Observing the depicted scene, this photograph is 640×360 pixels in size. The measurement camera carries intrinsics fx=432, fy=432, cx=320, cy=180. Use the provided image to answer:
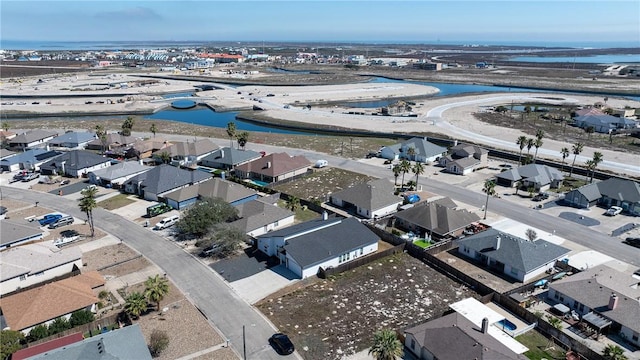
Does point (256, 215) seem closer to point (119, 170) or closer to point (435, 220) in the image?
point (435, 220)

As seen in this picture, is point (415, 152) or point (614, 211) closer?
point (614, 211)

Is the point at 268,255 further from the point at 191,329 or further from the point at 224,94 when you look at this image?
the point at 224,94

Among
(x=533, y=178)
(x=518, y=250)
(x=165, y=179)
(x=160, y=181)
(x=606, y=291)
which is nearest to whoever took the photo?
(x=606, y=291)

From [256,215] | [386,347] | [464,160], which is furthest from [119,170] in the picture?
[386,347]

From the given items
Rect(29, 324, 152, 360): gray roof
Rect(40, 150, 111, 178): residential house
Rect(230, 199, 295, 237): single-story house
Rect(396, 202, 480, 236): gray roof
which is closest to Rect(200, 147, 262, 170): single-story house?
Rect(40, 150, 111, 178): residential house

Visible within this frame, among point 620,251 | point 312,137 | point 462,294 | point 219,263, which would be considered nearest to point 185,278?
point 219,263

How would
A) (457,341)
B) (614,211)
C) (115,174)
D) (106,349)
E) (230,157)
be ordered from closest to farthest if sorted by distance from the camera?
(106,349)
(457,341)
(614,211)
(115,174)
(230,157)

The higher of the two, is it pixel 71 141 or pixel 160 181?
pixel 71 141

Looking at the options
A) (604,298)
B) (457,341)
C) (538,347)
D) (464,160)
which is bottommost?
(538,347)
